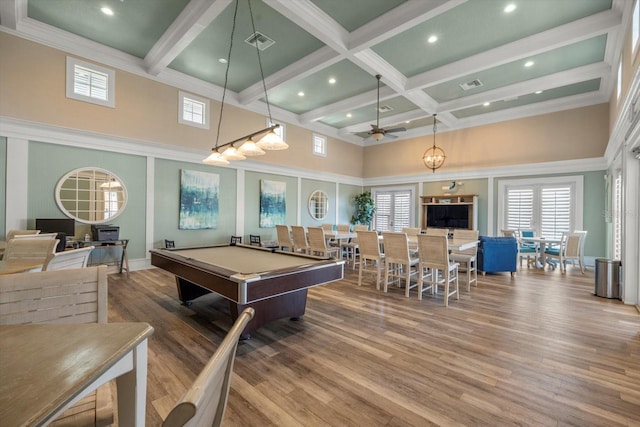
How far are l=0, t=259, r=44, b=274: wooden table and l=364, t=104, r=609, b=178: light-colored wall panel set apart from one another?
9.80m

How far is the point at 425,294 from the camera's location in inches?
183

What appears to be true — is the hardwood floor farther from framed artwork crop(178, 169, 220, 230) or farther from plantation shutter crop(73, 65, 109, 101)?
plantation shutter crop(73, 65, 109, 101)

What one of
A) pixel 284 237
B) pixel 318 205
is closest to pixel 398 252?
pixel 284 237

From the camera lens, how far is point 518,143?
→ 8.11 m

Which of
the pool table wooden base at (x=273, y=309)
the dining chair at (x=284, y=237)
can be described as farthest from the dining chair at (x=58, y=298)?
the dining chair at (x=284, y=237)

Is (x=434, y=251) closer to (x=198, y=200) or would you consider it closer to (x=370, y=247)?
(x=370, y=247)

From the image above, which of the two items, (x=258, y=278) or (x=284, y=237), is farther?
(x=284, y=237)

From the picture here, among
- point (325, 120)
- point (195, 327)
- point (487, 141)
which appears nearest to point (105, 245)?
point (195, 327)

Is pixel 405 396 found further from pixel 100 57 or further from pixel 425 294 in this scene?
pixel 100 57

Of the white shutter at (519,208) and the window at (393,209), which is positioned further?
the window at (393,209)

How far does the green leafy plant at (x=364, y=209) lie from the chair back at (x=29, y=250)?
372 inches

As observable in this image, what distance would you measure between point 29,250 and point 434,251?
464cm

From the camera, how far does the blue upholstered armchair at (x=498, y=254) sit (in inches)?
232

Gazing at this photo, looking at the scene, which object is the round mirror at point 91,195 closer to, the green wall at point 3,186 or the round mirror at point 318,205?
the green wall at point 3,186
